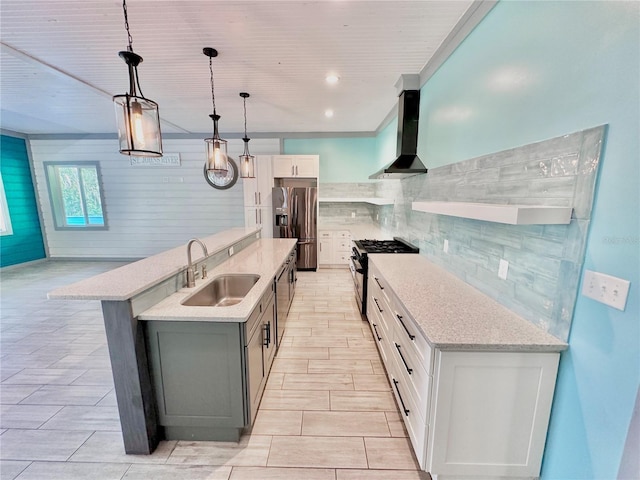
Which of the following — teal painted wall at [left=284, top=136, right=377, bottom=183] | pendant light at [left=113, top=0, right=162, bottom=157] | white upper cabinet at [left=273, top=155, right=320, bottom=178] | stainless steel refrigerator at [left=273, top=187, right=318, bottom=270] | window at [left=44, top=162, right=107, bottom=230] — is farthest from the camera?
window at [left=44, top=162, right=107, bottom=230]

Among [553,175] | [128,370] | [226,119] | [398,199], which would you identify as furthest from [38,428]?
[226,119]

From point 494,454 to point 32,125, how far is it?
8.16 m

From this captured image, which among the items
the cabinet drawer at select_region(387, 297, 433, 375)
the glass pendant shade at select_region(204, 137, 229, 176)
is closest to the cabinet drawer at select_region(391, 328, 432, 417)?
the cabinet drawer at select_region(387, 297, 433, 375)

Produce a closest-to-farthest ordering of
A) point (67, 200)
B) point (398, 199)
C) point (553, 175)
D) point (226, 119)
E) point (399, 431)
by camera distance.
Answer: point (553, 175) < point (399, 431) < point (398, 199) < point (226, 119) < point (67, 200)

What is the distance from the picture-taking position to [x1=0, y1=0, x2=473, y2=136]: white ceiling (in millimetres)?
1910

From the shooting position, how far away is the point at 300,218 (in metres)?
5.18

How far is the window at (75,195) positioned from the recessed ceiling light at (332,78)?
5657 millimetres

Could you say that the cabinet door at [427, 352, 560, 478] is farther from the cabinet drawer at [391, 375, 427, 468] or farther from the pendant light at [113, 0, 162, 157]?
the pendant light at [113, 0, 162, 157]

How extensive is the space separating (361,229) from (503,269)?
3703mm

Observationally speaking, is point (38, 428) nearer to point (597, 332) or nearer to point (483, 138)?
point (597, 332)

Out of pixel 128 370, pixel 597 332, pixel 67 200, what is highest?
pixel 67 200

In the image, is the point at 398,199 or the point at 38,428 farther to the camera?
the point at 398,199

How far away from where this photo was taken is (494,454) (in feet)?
4.25

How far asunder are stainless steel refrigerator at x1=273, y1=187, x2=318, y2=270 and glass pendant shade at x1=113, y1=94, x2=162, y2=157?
141 inches
